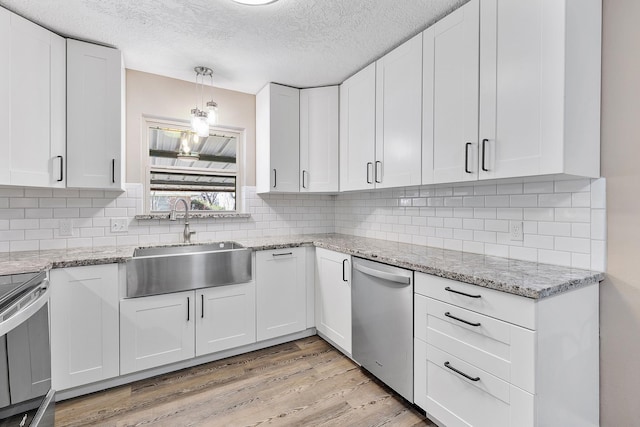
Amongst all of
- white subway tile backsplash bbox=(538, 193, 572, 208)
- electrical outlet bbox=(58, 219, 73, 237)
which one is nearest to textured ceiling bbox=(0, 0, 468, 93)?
white subway tile backsplash bbox=(538, 193, 572, 208)

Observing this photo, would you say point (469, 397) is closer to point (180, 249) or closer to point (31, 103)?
point (180, 249)

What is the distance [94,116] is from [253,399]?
217cm

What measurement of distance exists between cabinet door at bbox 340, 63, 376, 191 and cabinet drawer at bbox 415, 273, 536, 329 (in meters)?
1.01

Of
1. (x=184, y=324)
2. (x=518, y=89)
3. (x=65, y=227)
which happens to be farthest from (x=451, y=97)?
(x=65, y=227)

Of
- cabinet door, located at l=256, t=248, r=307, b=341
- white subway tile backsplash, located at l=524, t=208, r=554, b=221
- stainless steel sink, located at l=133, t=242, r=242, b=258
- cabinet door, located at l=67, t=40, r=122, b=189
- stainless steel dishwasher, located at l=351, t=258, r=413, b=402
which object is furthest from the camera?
cabinet door, located at l=256, t=248, r=307, b=341

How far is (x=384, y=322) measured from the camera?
193cm

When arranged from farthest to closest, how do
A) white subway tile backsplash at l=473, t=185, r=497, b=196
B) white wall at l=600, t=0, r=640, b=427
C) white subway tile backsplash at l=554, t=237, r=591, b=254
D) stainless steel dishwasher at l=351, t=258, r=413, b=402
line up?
1. white subway tile backsplash at l=473, t=185, r=497, b=196
2. stainless steel dishwasher at l=351, t=258, r=413, b=402
3. white subway tile backsplash at l=554, t=237, r=591, b=254
4. white wall at l=600, t=0, r=640, b=427

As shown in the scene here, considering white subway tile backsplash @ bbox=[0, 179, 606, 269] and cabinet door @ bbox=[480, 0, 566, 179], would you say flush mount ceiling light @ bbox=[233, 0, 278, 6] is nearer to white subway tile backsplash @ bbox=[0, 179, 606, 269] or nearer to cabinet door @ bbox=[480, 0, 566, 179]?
cabinet door @ bbox=[480, 0, 566, 179]

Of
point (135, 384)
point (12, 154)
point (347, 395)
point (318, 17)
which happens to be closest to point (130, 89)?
point (12, 154)

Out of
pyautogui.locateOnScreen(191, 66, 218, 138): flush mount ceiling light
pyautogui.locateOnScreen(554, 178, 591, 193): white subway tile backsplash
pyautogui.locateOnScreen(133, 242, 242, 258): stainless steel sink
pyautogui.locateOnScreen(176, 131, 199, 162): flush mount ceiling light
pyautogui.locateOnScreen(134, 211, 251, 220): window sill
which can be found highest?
pyautogui.locateOnScreen(191, 66, 218, 138): flush mount ceiling light

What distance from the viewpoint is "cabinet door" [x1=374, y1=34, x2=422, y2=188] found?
2.02 metres

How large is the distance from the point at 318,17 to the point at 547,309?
193 centimetres

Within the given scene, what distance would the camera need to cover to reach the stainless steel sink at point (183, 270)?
6.63ft

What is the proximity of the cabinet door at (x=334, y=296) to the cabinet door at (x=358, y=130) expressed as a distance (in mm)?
643
